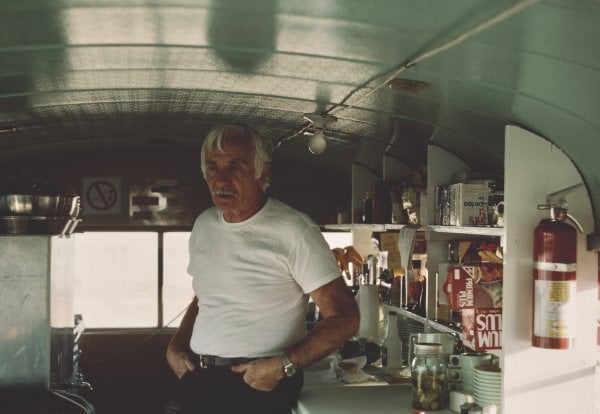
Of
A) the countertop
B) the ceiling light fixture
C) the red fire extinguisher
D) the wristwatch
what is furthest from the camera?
the ceiling light fixture

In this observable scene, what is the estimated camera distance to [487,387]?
266cm

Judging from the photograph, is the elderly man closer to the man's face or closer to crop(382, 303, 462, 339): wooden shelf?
the man's face

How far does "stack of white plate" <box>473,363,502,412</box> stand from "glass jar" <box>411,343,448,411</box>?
0.18 m

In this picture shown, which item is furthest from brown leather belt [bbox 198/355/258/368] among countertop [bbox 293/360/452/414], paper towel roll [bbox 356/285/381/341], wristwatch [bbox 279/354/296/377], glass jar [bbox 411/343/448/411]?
paper towel roll [bbox 356/285/381/341]

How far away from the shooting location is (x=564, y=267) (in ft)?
7.55

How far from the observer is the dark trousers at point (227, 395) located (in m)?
2.55

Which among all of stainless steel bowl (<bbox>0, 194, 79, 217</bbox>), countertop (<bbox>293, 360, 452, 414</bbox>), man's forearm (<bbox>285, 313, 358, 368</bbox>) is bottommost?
countertop (<bbox>293, 360, 452, 414</bbox>)

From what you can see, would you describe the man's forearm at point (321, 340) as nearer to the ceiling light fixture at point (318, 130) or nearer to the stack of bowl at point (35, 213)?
the ceiling light fixture at point (318, 130)

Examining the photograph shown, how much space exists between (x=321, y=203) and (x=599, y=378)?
4180mm

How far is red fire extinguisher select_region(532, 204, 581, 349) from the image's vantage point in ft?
7.54

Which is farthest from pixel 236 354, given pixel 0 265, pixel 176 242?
pixel 176 242

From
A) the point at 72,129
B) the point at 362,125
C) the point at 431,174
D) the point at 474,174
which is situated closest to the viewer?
the point at 474,174

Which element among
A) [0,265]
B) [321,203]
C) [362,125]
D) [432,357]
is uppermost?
[362,125]

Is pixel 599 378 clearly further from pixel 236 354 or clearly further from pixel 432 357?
pixel 236 354
